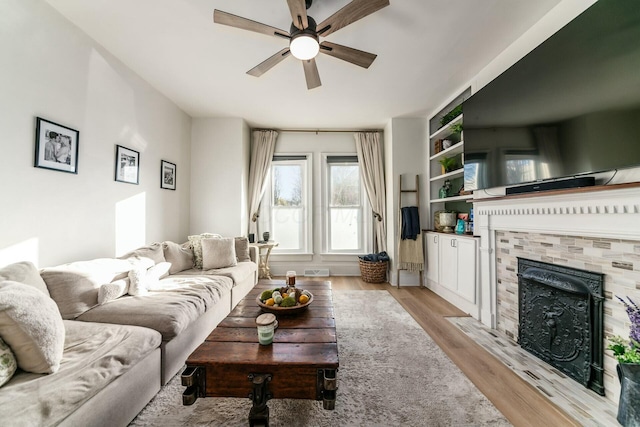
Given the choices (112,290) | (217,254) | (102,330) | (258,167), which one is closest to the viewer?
(102,330)

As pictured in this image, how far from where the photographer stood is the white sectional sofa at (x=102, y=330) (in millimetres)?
1056

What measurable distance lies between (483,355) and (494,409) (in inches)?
25.7

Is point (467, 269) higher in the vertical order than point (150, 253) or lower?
lower

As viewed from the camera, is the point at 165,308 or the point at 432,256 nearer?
the point at 165,308

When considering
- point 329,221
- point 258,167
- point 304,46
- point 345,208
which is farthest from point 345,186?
point 304,46

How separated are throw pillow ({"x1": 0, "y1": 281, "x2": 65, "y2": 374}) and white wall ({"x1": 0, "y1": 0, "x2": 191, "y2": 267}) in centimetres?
88

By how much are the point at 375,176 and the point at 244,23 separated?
3.38 meters

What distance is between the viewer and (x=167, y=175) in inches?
141

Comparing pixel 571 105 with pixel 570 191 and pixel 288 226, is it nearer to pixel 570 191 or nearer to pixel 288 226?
pixel 570 191

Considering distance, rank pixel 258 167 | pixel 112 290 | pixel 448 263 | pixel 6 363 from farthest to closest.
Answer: pixel 258 167, pixel 448 263, pixel 112 290, pixel 6 363

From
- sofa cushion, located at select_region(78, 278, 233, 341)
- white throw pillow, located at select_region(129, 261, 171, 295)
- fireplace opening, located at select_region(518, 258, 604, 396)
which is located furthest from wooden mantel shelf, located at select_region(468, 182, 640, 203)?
white throw pillow, located at select_region(129, 261, 171, 295)

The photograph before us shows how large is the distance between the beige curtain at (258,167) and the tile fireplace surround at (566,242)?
340 cm

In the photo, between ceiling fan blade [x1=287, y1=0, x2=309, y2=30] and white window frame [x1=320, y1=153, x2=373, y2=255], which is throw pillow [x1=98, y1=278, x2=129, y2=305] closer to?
ceiling fan blade [x1=287, y1=0, x2=309, y2=30]

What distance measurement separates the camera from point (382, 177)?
4652 mm
